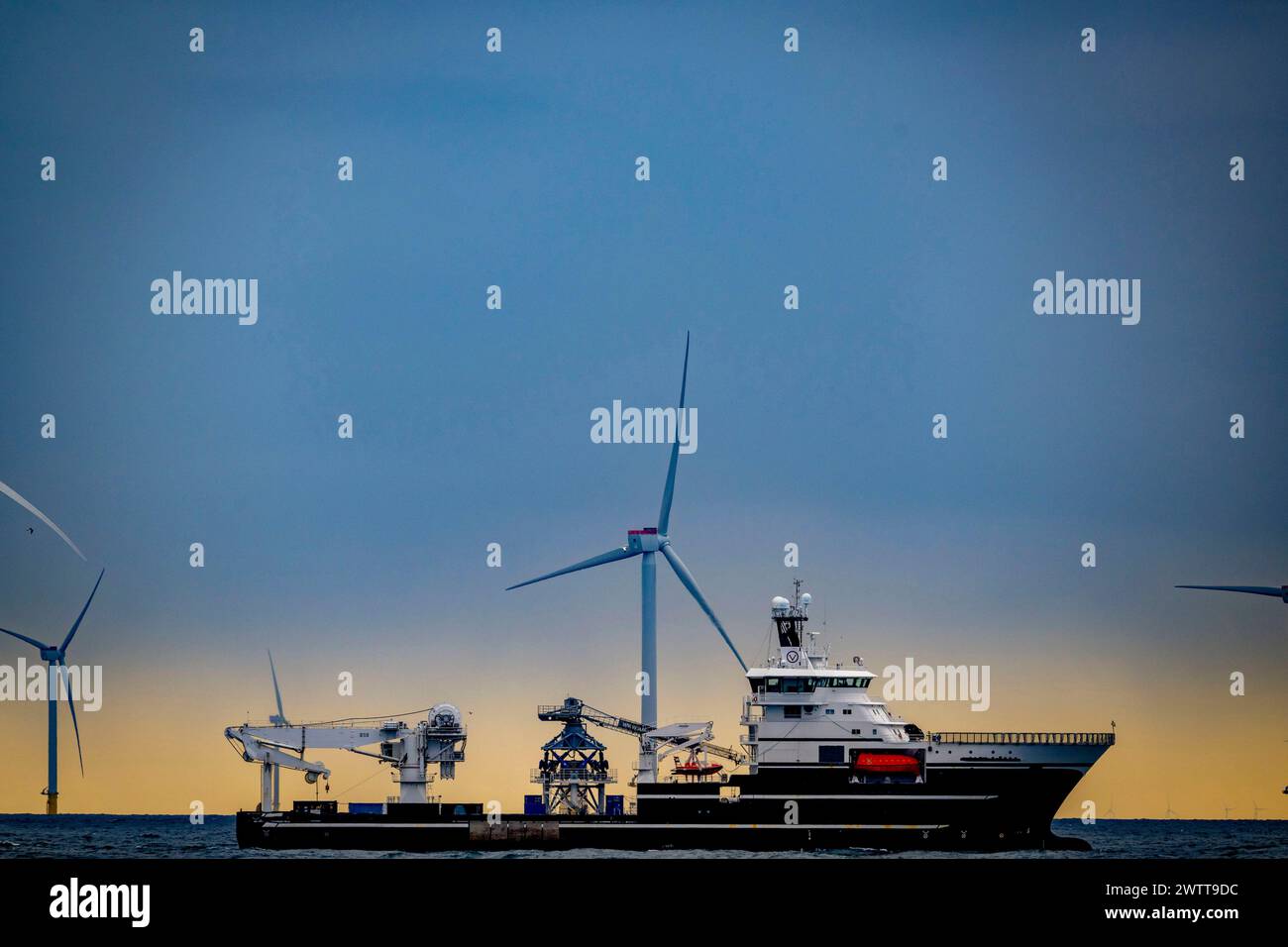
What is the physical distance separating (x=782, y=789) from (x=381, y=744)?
19.1m

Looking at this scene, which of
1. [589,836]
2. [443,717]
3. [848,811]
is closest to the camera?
[848,811]

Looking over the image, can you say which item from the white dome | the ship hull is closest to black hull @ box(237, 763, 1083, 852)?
the ship hull

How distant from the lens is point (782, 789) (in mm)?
74250

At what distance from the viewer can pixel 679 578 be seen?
86.2 m

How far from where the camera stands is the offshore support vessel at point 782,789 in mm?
73250

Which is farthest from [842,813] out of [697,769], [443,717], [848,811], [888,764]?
[443,717]

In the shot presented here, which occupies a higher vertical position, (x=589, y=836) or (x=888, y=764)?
(x=888, y=764)

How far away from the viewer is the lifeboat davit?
2913 inches

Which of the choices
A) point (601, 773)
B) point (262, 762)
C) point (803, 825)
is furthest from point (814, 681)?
point (262, 762)

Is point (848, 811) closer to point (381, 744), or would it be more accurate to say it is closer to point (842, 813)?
point (842, 813)

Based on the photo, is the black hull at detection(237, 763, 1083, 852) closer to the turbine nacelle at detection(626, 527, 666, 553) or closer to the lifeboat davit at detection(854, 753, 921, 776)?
the lifeboat davit at detection(854, 753, 921, 776)

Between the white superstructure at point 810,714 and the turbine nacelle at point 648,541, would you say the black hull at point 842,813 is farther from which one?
the turbine nacelle at point 648,541
